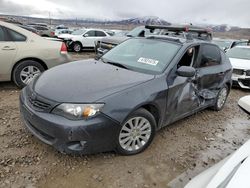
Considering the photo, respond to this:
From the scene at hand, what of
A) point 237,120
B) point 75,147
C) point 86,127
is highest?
point 86,127

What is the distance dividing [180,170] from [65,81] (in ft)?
→ 6.13

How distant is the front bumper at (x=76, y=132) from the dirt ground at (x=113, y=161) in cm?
29

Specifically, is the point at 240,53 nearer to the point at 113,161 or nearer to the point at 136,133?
the point at 136,133

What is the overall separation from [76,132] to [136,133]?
2.87ft

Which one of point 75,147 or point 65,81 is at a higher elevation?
point 65,81

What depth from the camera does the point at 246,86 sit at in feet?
24.8

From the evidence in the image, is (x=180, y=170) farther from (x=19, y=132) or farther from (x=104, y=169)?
(x=19, y=132)

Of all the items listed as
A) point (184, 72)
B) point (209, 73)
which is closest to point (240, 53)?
point (209, 73)

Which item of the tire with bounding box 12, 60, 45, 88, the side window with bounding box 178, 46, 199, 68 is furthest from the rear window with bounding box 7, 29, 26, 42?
the side window with bounding box 178, 46, 199, 68

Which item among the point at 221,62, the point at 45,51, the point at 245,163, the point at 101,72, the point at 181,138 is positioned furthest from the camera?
the point at 45,51

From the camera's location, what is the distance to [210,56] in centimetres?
469

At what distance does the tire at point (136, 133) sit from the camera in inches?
122

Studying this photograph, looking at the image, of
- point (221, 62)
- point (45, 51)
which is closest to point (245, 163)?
point (221, 62)

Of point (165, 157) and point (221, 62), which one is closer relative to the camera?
point (165, 157)
